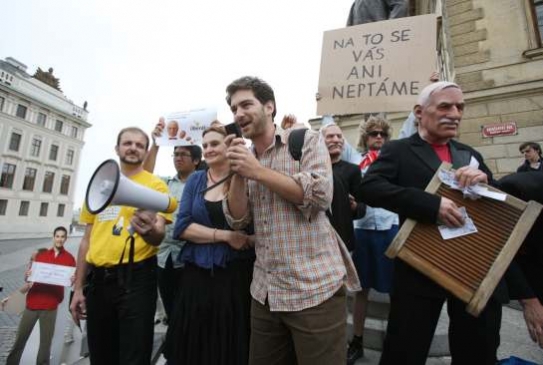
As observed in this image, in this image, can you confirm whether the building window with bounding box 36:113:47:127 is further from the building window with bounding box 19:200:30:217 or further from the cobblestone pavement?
the cobblestone pavement

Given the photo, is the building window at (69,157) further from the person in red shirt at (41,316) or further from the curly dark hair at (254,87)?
the curly dark hair at (254,87)

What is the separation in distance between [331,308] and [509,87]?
8265mm

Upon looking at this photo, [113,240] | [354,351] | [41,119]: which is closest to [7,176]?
[41,119]

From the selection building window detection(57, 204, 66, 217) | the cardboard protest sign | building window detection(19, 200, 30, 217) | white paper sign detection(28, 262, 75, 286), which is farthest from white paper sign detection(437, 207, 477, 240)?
building window detection(57, 204, 66, 217)

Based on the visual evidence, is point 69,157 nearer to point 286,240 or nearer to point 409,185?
point 286,240

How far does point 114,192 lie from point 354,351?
2361 mm

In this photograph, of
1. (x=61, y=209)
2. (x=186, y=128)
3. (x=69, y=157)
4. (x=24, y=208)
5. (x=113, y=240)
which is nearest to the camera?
(x=113, y=240)

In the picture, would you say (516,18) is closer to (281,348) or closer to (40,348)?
(281,348)

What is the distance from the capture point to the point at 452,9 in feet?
25.9

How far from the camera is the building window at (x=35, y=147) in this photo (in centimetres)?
3905

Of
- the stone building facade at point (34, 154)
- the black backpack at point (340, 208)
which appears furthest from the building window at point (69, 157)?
the black backpack at point (340, 208)

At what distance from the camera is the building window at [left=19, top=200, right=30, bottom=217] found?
3629 centimetres

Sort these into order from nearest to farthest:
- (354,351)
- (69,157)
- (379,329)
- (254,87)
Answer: (254,87) < (354,351) < (379,329) < (69,157)

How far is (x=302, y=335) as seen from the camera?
4.42 feet
